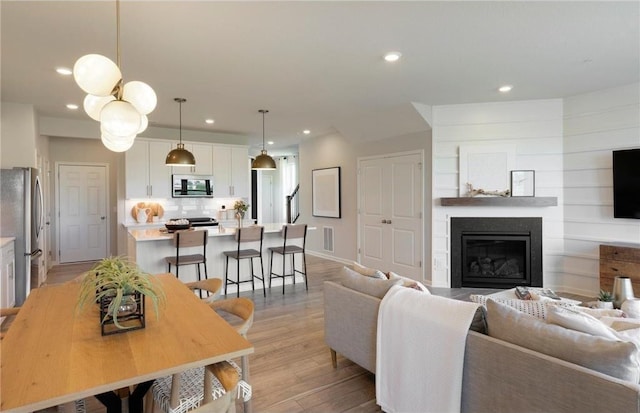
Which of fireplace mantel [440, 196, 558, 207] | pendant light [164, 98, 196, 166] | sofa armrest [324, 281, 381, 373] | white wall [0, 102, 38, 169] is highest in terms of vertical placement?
white wall [0, 102, 38, 169]

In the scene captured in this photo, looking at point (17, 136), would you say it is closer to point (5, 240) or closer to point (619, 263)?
point (5, 240)

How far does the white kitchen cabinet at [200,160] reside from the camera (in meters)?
6.95

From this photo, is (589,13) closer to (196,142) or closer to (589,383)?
(589,383)

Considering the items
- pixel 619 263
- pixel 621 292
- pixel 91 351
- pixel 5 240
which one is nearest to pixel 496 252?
pixel 619 263

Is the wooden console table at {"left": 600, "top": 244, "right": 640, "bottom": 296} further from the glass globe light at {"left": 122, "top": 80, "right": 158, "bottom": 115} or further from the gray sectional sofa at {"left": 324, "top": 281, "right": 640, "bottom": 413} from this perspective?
the glass globe light at {"left": 122, "top": 80, "right": 158, "bottom": 115}

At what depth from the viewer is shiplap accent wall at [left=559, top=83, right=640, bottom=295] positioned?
454 cm

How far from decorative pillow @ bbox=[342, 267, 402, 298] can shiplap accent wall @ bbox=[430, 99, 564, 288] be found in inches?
122

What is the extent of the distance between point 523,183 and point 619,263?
150 centimetres

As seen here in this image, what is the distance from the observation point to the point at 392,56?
3.41 metres

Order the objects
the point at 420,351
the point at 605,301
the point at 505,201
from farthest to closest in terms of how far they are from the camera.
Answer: the point at 505,201 < the point at 605,301 < the point at 420,351

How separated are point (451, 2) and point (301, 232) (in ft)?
11.9

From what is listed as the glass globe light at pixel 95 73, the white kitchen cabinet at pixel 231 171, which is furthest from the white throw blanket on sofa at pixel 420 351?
the white kitchen cabinet at pixel 231 171

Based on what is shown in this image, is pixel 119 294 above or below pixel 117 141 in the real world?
below

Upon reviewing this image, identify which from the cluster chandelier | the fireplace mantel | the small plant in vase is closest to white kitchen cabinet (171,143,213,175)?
the fireplace mantel
